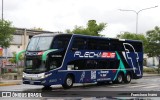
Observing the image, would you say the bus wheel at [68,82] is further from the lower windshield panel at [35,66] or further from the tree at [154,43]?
the tree at [154,43]

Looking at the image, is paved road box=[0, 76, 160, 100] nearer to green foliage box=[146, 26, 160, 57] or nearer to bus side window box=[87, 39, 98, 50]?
bus side window box=[87, 39, 98, 50]

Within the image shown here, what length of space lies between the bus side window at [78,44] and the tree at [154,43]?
38.8m

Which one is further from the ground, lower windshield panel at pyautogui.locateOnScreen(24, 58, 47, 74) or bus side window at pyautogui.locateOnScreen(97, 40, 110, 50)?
bus side window at pyautogui.locateOnScreen(97, 40, 110, 50)

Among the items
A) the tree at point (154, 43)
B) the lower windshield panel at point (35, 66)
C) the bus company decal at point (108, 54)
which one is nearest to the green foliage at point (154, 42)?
the tree at point (154, 43)

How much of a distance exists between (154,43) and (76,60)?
132 ft

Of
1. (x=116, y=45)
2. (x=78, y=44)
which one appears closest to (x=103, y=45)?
(x=116, y=45)

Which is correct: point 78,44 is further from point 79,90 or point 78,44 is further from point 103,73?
point 103,73

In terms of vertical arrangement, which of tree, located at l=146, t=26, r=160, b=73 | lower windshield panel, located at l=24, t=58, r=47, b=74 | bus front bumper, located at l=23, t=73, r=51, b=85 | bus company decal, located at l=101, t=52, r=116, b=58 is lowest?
bus front bumper, located at l=23, t=73, r=51, b=85

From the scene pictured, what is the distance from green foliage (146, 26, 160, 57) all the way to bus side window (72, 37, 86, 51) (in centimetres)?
3883

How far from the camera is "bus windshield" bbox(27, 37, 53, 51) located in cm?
2512

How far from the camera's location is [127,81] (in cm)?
3316

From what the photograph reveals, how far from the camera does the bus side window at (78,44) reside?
26.9 metres

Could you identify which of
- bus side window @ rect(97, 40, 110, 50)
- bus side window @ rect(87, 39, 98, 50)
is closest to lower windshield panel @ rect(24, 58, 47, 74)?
bus side window @ rect(87, 39, 98, 50)

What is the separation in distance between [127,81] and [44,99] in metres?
16.1
